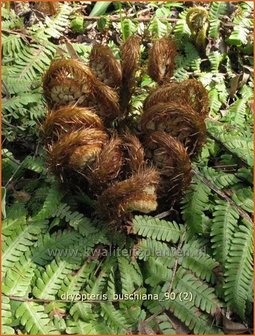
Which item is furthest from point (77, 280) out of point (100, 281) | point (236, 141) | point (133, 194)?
point (236, 141)

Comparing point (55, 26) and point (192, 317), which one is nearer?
point (192, 317)

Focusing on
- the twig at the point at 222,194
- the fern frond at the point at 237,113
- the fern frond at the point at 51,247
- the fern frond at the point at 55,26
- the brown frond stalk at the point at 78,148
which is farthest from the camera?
the fern frond at the point at 55,26

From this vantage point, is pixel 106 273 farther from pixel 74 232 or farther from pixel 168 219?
pixel 168 219

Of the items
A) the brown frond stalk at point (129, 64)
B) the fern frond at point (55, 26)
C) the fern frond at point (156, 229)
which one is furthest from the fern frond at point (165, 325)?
the fern frond at point (55, 26)

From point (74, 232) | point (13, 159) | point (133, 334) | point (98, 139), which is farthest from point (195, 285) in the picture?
point (13, 159)

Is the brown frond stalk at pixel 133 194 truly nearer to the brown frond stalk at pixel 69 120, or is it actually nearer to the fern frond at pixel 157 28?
the brown frond stalk at pixel 69 120

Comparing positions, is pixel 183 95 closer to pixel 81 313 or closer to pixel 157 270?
pixel 157 270

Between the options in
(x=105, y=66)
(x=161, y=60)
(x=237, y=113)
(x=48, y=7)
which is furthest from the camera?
(x=48, y=7)
